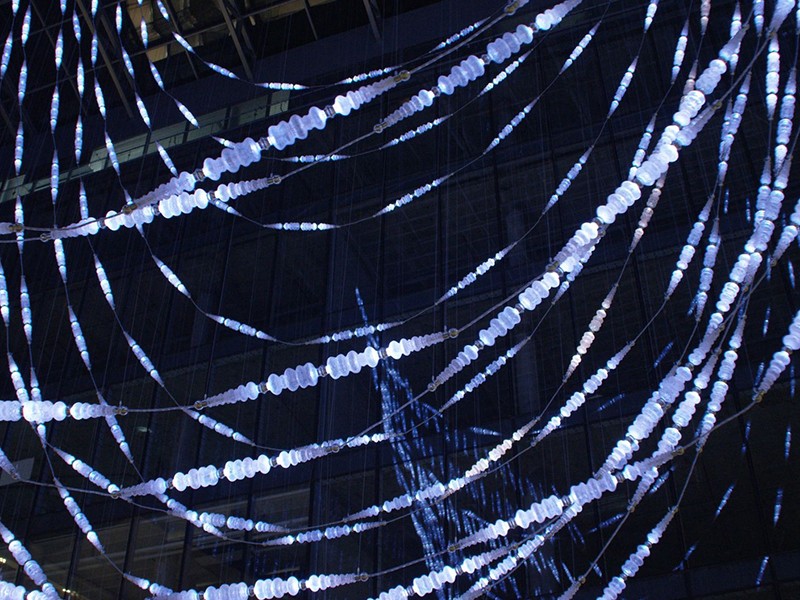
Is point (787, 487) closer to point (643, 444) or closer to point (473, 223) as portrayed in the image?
point (643, 444)

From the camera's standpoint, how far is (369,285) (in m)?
15.8

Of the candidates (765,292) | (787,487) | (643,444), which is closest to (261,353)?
(643,444)

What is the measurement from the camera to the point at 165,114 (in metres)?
17.4

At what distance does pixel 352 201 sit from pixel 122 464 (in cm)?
666

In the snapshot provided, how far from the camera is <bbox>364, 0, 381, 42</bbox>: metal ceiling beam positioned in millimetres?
15523

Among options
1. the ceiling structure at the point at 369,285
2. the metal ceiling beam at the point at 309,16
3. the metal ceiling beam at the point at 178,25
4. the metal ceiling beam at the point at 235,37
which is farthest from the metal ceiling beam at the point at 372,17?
the metal ceiling beam at the point at 178,25

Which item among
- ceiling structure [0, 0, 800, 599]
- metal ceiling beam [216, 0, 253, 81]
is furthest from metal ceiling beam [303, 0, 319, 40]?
metal ceiling beam [216, 0, 253, 81]

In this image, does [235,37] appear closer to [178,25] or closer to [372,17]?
[178,25]

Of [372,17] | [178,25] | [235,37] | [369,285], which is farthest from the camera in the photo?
[178,25]

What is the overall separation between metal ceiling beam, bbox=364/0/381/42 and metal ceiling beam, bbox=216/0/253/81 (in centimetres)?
235

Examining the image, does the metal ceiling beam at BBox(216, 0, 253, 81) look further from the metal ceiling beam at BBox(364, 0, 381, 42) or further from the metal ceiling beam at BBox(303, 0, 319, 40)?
the metal ceiling beam at BBox(364, 0, 381, 42)

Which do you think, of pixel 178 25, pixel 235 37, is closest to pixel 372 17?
pixel 235 37

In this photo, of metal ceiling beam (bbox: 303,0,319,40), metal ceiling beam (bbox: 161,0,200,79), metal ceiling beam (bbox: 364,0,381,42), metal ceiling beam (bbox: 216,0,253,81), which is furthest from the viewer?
metal ceiling beam (bbox: 161,0,200,79)

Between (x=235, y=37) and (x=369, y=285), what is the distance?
4.95 m
